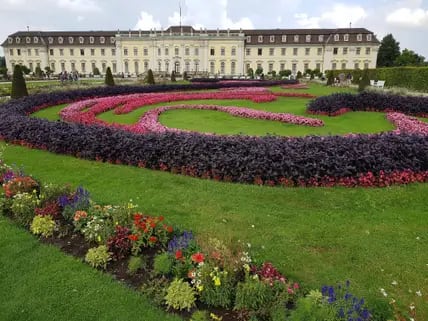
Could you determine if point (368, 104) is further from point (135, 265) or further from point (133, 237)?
point (135, 265)

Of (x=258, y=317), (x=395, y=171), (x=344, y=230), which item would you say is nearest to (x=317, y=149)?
(x=395, y=171)

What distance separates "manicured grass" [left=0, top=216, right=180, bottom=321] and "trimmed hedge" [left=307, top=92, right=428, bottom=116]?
11.8 m

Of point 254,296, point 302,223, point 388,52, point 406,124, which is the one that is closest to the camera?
point 254,296

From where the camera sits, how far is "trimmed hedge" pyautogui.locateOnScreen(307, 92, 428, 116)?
13609 millimetres

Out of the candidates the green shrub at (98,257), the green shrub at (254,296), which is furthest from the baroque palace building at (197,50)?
the green shrub at (254,296)

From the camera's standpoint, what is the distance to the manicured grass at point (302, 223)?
3396 mm

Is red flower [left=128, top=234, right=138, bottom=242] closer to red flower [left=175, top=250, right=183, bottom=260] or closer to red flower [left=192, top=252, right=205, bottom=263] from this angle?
red flower [left=175, top=250, right=183, bottom=260]

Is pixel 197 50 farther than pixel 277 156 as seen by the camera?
Yes

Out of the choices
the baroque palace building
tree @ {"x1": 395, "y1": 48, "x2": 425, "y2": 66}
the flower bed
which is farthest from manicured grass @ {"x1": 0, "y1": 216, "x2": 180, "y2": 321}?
tree @ {"x1": 395, "y1": 48, "x2": 425, "y2": 66}

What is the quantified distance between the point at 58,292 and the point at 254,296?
6.05 ft

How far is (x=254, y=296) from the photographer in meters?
2.84

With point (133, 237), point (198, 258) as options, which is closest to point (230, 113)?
point (133, 237)

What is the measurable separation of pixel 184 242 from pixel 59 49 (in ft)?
270

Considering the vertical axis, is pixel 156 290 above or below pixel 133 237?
below
